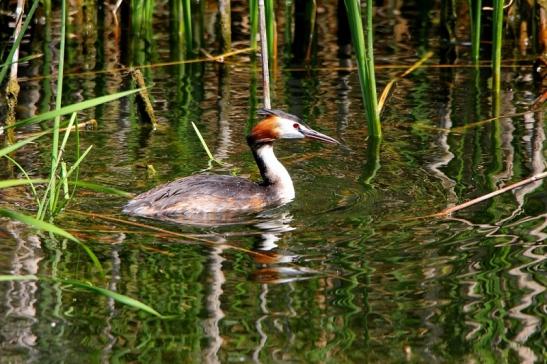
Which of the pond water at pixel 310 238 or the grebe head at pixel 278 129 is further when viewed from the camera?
the grebe head at pixel 278 129

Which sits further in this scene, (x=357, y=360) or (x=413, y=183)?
(x=413, y=183)

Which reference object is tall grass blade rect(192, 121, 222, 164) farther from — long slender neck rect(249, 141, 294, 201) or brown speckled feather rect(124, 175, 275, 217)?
brown speckled feather rect(124, 175, 275, 217)

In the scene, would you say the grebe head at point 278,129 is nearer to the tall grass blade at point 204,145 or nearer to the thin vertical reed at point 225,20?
the tall grass blade at point 204,145

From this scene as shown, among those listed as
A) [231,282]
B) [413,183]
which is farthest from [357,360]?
[413,183]

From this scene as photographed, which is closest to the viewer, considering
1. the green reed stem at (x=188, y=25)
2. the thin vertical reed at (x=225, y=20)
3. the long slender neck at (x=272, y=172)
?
the long slender neck at (x=272, y=172)

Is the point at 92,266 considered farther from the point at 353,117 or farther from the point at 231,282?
the point at 353,117

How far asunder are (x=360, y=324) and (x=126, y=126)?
436 cm

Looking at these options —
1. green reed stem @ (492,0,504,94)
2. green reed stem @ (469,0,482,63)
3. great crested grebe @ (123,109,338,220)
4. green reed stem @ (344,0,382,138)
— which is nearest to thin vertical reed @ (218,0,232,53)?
green reed stem @ (469,0,482,63)

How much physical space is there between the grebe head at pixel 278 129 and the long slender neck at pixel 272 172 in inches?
2.2

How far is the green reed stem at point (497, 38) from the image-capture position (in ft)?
28.0

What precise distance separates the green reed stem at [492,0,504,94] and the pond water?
21 centimetres

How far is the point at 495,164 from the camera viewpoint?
7.80 metres

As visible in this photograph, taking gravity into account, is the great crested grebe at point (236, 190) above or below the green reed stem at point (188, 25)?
below

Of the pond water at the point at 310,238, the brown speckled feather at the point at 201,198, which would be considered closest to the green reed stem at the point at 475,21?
the pond water at the point at 310,238
